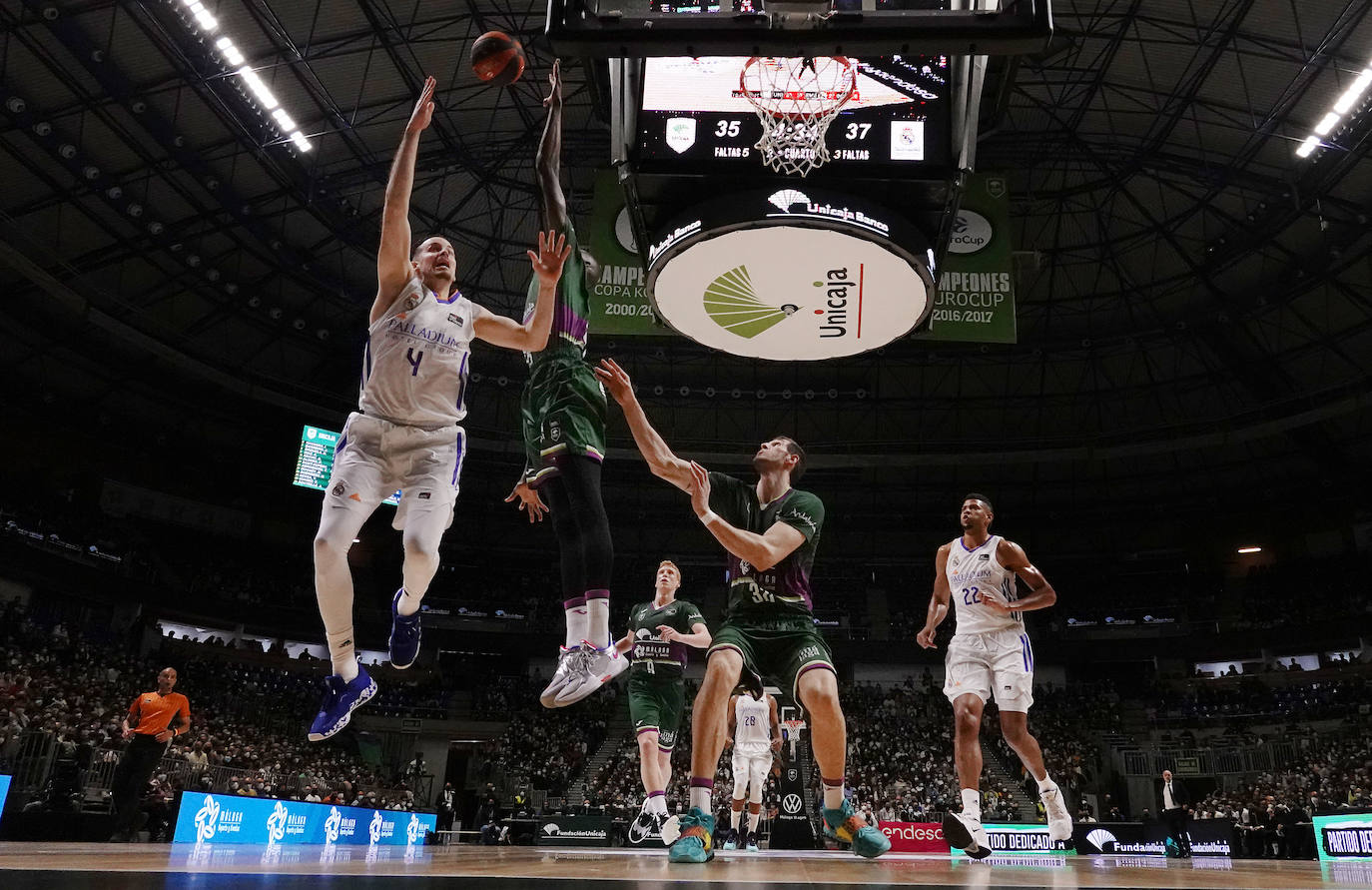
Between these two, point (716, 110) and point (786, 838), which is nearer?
point (716, 110)

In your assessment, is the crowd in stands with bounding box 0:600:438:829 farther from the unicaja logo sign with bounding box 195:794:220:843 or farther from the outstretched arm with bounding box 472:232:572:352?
the outstretched arm with bounding box 472:232:572:352

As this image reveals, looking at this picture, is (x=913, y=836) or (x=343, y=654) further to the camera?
(x=913, y=836)

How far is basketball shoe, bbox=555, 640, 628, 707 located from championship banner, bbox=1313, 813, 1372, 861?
12.0 m

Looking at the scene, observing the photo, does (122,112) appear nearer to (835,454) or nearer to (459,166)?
(459,166)

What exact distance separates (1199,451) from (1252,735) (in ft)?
30.8

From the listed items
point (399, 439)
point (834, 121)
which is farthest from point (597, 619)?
point (834, 121)

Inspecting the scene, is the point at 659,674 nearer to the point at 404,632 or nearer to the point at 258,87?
the point at 404,632

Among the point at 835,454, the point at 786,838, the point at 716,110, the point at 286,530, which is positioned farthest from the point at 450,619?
the point at 716,110

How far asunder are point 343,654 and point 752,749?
8889mm

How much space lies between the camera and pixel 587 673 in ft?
16.4

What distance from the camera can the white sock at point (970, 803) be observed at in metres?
6.85

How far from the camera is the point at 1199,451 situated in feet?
105

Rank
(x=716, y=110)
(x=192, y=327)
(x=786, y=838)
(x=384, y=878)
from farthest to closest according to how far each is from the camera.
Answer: (x=192, y=327) → (x=786, y=838) → (x=716, y=110) → (x=384, y=878)

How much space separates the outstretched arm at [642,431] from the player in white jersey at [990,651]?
10.8 ft
